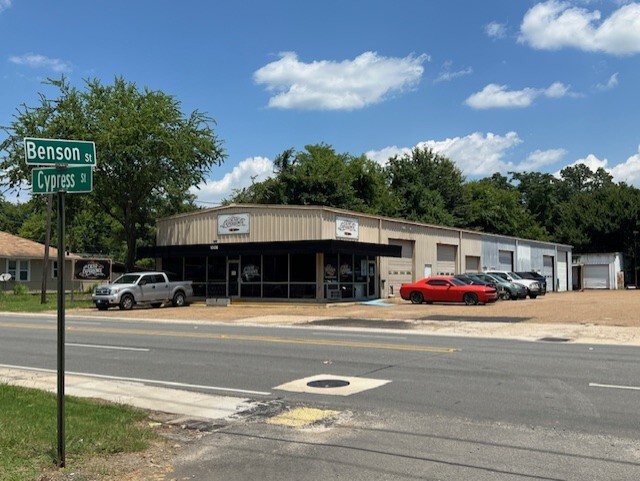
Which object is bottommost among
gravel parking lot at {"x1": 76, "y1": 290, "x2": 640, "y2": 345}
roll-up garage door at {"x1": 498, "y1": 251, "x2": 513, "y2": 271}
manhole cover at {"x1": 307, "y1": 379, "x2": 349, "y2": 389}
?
gravel parking lot at {"x1": 76, "y1": 290, "x2": 640, "y2": 345}

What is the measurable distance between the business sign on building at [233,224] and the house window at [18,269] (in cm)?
1910

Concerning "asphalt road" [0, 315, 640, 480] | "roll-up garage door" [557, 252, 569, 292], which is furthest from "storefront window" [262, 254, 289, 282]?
"roll-up garage door" [557, 252, 569, 292]

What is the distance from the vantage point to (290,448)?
6781 millimetres

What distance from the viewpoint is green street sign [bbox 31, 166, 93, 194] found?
6.08 m

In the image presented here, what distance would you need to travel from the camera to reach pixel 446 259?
45.6 metres

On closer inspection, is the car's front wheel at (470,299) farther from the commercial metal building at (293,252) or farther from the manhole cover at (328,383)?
the manhole cover at (328,383)

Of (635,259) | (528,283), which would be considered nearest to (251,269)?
(528,283)

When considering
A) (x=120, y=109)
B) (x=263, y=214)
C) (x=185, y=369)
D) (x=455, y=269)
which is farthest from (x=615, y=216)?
(x=185, y=369)

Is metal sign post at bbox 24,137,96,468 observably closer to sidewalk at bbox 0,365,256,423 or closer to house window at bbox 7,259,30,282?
sidewalk at bbox 0,365,256,423

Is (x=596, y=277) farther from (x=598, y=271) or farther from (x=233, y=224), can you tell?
(x=233, y=224)

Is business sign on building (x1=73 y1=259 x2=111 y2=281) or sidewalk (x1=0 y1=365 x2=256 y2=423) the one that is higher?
business sign on building (x1=73 y1=259 x2=111 y2=281)

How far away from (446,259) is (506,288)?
7996 mm

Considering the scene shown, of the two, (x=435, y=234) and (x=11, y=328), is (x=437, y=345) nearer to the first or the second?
(x=11, y=328)

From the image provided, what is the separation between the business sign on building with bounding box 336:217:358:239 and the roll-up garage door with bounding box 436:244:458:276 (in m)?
10.2
